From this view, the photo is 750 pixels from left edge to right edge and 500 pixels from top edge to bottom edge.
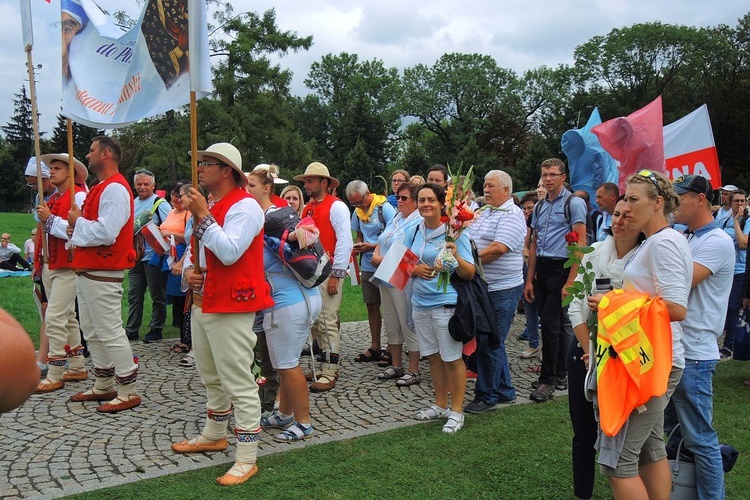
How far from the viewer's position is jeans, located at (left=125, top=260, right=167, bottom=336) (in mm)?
8828

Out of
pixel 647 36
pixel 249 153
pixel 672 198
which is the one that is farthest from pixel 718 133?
pixel 672 198

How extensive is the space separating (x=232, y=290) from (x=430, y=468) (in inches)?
73.0

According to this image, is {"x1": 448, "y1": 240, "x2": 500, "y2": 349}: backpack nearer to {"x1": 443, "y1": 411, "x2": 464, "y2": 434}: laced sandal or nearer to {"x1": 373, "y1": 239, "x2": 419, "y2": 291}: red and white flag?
{"x1": 373, "y1": 239, "x2": 419, "y2": 291}: red and white flag

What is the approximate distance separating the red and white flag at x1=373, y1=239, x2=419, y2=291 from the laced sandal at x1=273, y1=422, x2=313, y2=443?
1377 millimetres

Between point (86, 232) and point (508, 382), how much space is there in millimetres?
4181

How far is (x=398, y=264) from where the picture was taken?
210 inches

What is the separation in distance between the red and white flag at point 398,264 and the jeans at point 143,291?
4.63 m

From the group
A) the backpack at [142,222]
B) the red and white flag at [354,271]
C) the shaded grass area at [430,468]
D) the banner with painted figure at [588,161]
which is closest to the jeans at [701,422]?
the shaded grass area at [430,468]

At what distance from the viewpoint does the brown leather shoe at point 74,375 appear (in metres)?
6.65

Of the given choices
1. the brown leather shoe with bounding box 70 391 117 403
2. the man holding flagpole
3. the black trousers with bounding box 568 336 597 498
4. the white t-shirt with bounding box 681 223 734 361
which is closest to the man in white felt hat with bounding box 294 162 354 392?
the man holding flagpole

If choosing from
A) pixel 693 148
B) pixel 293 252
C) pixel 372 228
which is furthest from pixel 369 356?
pixel 693 148

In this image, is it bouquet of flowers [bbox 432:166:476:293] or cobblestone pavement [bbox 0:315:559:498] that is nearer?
cobblestone pavement [bbox 0:315:559:498]

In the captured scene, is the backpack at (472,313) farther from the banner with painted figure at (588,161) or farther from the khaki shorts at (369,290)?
the banner with painted figure at (588,161)

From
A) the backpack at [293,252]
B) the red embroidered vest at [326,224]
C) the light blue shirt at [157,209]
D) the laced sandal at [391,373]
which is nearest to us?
the backpack at [293,252]
